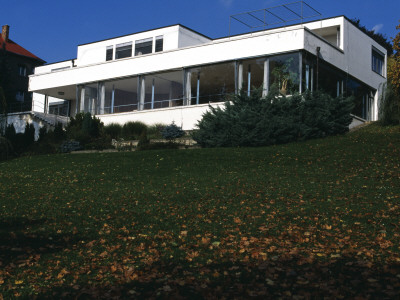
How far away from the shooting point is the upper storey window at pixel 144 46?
37.2 m

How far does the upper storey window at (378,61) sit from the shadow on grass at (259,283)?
30.1 m

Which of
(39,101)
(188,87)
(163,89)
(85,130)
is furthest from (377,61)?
(39,101)

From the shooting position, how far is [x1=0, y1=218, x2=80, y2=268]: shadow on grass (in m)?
8.44

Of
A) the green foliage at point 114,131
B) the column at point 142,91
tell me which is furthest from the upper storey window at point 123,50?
the green foliage at point 114,131

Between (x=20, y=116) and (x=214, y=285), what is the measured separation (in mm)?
31675

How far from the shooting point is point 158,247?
8781 mm

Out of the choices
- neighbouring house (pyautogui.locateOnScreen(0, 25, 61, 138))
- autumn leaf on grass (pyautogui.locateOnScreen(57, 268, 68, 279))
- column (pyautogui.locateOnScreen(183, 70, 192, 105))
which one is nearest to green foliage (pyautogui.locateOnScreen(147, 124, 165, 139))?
column (pyautogui.locateOnScreen(183, 70, 192, 105))

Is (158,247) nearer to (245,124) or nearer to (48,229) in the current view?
(48,229)

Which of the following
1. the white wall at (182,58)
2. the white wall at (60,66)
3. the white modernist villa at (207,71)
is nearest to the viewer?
the white wall at (182,58)

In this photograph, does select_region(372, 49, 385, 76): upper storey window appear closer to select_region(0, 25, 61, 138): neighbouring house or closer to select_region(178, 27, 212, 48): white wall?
select_region(178, 27, 212, 48): white wall

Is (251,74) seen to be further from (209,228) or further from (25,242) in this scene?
(25,242)

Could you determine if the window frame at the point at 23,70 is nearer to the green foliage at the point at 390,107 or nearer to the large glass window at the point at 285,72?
the large glass window at the point at 285,72

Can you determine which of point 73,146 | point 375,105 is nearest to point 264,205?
point 73,146

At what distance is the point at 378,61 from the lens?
35875 mm
